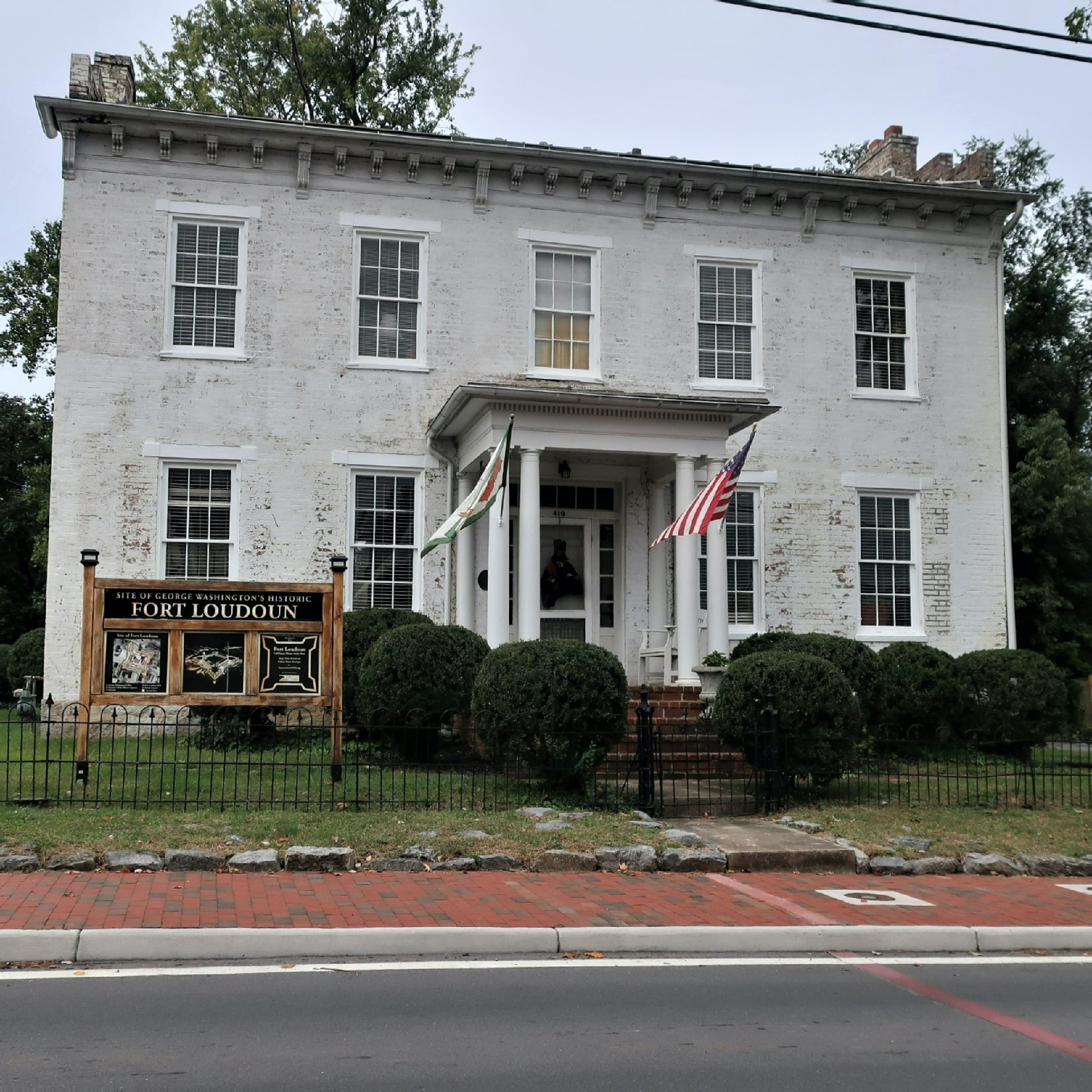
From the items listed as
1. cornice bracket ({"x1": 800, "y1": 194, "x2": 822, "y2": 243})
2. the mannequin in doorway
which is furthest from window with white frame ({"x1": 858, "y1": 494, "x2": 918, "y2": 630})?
the mannequin in doorway

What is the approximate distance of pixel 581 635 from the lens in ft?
61.6

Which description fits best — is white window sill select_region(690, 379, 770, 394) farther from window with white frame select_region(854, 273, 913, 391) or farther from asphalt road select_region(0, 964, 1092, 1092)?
asphalt road select_region(0, 964, 1092, 1092)

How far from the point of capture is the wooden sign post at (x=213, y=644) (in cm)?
1162

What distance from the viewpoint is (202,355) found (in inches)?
690

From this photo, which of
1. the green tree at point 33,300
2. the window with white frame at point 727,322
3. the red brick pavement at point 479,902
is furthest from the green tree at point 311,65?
the red brick pavement at point 479,902

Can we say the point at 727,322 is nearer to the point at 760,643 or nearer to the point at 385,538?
the point at 760,643

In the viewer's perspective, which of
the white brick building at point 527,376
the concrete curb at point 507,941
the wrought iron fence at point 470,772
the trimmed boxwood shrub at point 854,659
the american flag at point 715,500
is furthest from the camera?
the white brick building at point 527,376

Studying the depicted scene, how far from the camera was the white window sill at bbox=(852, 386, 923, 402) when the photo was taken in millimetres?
19734

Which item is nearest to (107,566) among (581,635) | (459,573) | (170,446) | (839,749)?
(170,446)

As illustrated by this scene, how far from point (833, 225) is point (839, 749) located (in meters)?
10.9

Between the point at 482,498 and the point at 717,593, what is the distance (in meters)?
4.25

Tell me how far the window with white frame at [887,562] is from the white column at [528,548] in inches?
251

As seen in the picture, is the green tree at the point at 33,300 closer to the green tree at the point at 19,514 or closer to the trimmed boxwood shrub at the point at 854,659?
the green tree at the point at 19,514

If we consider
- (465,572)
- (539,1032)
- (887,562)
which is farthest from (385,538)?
(539,1032)
